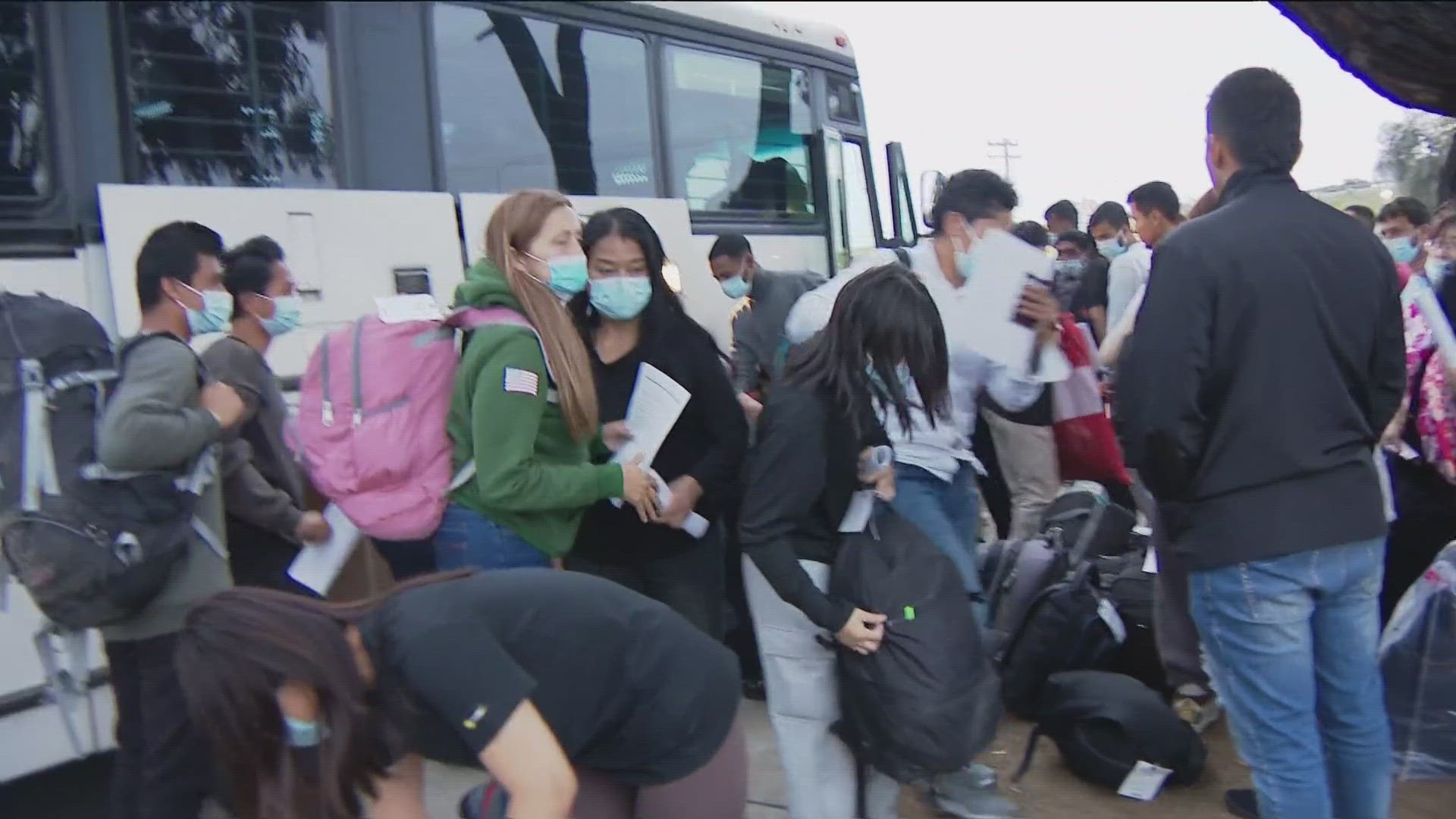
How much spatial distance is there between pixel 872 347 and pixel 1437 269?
204 centimetres

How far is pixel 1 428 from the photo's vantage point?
2.53 meters

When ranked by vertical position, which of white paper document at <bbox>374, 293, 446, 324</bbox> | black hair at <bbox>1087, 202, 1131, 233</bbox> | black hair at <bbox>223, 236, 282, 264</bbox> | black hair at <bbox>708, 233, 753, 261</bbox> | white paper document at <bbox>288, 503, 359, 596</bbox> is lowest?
white paper document at <bbox>288, 503, 359, 596</bbox>

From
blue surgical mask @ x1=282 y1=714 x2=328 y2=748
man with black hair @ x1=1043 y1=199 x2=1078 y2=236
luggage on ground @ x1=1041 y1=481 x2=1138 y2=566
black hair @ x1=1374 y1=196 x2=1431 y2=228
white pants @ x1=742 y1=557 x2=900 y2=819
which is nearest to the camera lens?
blue surgical mask @ x1=282 y1=714 x2=328 y2=748

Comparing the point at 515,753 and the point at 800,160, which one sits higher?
the point at 800,160

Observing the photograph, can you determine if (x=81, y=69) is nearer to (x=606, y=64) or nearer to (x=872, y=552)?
(x=606, y=64)

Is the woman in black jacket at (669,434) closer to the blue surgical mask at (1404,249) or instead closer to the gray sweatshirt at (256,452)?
the gray sweatshirt at (256,452)

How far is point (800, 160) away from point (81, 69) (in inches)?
161

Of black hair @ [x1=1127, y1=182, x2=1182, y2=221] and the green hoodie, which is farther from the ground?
black hair @ [x1=1127, y1=182, x2=1182, y2=221]

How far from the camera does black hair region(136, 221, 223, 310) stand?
2.86 metres

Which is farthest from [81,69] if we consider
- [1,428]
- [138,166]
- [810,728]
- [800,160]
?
[800,160]

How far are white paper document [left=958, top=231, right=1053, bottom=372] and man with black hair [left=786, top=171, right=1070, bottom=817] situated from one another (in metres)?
0.04

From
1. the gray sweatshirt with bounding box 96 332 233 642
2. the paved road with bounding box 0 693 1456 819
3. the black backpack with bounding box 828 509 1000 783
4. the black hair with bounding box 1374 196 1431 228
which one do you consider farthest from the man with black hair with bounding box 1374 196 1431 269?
the gray sweatshirt with bounding box 96 332 233 642

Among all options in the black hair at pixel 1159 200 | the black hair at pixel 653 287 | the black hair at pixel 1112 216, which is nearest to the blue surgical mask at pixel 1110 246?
the black hair at pixel 1112 216

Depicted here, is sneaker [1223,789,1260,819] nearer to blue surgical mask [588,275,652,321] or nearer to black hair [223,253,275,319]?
blue surgical mask [588,275,652,321]
